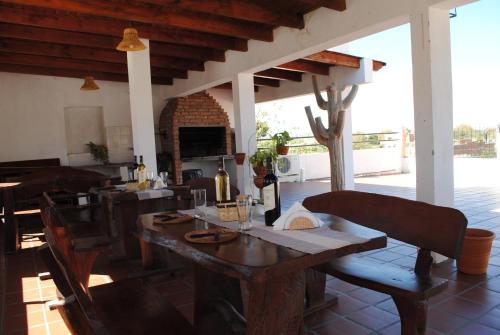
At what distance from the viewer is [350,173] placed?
7859 millimetres

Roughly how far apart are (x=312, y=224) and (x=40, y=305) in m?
2.31

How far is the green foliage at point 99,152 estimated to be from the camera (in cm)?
871

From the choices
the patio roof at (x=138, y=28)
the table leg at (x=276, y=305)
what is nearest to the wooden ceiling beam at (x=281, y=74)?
the patio roof at (x=138, y=28)

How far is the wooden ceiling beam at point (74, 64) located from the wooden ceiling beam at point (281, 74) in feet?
5.63

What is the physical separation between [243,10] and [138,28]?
1.74 metres

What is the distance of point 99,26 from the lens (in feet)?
17.4

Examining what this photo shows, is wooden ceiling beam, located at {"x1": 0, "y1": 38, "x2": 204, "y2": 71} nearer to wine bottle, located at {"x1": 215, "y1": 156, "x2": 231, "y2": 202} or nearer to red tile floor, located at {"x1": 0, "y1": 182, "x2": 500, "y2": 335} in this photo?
red tile floor, located at {"x1": 0, "y1": 182, "x2": 500, "y2": 335}

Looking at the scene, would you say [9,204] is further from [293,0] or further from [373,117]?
[373,117]

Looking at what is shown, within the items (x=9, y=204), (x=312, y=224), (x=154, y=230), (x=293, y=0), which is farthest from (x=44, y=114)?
(x=312, y=224)

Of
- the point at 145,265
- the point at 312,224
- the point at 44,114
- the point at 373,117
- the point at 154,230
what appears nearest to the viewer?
the point at 312,224

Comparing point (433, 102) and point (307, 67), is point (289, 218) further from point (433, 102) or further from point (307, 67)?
point (307, 67)

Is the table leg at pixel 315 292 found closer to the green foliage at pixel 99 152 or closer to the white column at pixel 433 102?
the white column at pixel 433 102

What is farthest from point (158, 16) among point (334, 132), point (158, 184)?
point (334, 132)

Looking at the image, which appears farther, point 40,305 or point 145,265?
point 145,265
